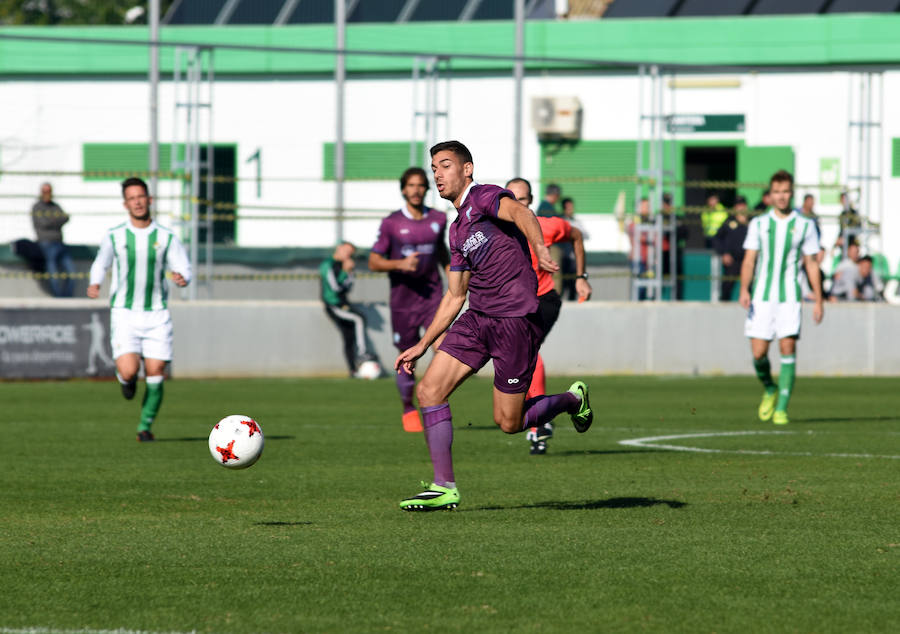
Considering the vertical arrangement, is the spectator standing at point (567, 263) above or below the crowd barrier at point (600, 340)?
above

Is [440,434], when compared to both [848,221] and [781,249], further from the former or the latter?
[848,221]

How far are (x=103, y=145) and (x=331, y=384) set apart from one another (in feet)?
27.2

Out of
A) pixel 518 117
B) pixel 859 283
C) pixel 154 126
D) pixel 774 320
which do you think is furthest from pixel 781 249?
pixel 154 126

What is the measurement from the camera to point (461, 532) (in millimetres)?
7562

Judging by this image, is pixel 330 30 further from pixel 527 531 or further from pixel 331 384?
pixel 527 531

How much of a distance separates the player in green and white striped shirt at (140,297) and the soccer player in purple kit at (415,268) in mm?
1807

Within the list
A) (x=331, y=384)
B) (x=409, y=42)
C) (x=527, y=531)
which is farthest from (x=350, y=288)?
(x=527, y=531)

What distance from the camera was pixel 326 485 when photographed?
964 cm

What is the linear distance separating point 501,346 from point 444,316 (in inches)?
13.8

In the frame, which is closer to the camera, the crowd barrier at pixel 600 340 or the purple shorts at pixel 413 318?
the purple shorts at pixel 413 318

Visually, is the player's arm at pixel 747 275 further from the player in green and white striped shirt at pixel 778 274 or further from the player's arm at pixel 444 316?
the player's arm at pixel 444 316

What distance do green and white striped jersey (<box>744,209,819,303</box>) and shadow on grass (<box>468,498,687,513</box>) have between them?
585 centimetres

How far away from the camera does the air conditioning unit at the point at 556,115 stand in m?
28.2

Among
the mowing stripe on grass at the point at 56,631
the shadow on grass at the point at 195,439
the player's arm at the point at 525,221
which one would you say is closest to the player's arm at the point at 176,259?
the shadow on grass at the point at 195,439
